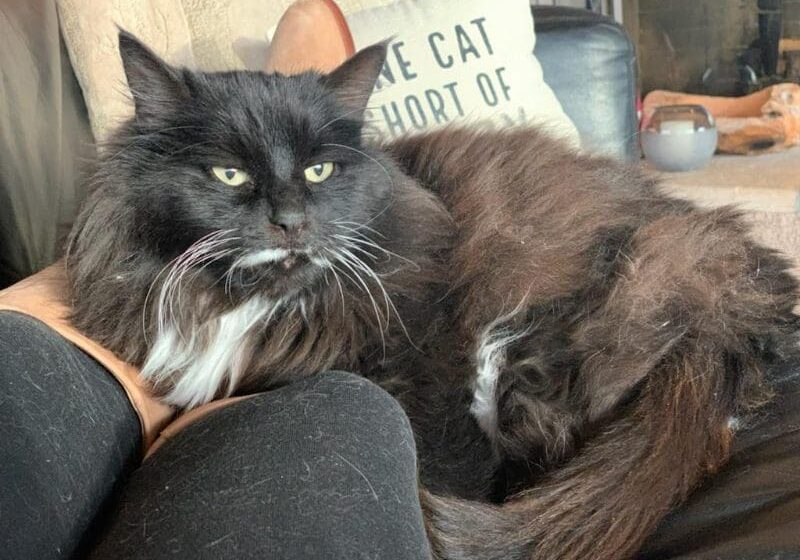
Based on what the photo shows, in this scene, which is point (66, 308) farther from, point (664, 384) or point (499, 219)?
point (664, 384)

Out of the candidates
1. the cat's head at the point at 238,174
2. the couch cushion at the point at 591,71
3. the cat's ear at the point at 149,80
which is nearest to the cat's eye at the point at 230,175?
the cat's head at the point at 238,174

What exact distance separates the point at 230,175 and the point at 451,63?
83 centimetres

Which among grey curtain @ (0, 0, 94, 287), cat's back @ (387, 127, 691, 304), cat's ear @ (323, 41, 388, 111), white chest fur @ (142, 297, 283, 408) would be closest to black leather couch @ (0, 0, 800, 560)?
grey curtain @ (0, 0, 94, 287)

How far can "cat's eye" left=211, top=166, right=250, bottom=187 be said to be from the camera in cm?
101

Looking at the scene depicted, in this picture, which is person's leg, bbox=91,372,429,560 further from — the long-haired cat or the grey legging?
the long-haired cat

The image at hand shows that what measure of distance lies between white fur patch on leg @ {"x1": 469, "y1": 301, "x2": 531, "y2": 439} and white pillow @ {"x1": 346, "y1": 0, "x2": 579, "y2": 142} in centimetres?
68

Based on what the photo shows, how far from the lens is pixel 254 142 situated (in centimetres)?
101

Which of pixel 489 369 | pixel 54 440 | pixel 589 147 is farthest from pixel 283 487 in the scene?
pixel 589 147

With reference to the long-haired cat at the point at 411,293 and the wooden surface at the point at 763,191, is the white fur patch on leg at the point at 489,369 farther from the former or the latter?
the wooden surface at the point at 763,191

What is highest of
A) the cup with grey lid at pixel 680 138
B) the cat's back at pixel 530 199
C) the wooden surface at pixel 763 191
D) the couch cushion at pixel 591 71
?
the cat's back at pixel 530 199

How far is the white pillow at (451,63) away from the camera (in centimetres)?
167

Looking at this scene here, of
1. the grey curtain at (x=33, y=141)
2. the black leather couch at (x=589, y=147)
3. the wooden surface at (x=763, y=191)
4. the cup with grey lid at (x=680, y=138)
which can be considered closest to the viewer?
the black leather couch at (x=589, y=147)

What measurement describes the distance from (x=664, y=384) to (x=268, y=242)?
1.75 feet

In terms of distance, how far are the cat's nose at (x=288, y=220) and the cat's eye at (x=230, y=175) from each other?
75 millimetres
